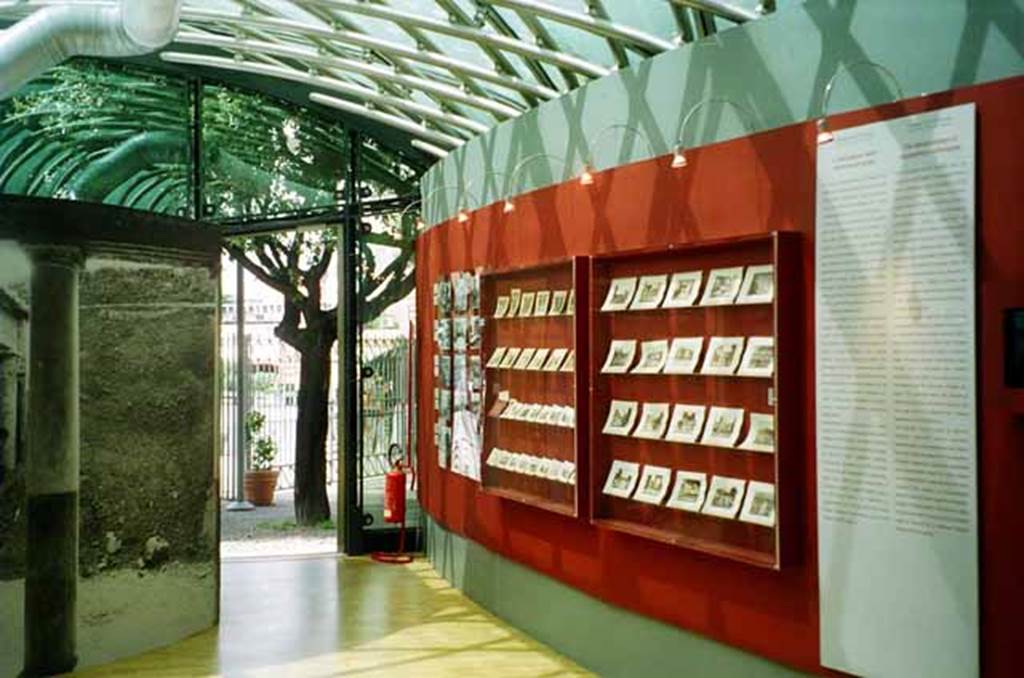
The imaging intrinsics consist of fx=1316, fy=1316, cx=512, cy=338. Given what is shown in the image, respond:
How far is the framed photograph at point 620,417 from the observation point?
720 centimetres

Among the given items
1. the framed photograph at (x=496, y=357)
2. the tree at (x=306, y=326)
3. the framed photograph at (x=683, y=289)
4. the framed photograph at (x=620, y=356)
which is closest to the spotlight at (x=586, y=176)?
the framed photograph at (x=683, y=289)

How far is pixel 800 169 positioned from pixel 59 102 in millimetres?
10367

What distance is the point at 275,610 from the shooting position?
33.6 feet

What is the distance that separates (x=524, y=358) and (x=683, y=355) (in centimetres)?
209

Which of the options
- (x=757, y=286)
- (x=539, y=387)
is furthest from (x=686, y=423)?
(x=539, y=387)

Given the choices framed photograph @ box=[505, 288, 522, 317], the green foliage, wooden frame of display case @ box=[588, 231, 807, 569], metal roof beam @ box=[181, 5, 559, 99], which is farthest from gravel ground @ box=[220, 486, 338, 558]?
wooden frame of display case @ box=[588, 231, 807, 569]

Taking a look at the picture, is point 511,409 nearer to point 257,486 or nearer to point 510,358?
point 510,358

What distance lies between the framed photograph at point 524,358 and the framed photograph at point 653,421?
1.55 meters

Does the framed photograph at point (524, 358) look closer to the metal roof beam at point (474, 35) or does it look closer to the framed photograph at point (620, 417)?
the framed photograph at point (620, 417)

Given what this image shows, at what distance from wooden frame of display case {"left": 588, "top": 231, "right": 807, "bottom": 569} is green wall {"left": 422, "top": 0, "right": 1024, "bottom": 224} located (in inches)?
24.2

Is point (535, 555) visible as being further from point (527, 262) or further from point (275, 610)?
point (275, 610)

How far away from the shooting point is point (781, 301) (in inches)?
231

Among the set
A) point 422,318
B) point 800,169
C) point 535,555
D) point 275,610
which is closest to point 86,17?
point 422,318

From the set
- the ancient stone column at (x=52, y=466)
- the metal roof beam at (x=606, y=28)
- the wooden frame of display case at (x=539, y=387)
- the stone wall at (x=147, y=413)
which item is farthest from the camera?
the stone wall at (x=147, y=413)
